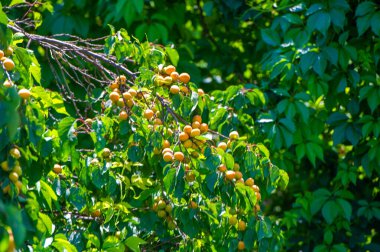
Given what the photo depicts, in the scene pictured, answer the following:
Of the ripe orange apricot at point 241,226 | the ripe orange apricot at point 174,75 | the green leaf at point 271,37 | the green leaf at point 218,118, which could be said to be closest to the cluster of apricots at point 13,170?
the ripe orange apricot at point 174,75

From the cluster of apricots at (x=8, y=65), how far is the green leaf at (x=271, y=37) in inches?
67.7

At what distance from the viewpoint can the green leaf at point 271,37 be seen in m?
3.37

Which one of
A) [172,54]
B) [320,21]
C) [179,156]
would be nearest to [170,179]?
[179,156]

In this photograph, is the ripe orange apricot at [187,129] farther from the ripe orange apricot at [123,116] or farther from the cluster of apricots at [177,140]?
the ripe orange apricot at [123,116]

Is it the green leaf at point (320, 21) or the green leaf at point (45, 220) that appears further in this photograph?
the green leaf at point (320, 21)

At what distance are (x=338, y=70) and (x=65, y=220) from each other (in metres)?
1.53

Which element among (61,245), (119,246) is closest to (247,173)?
(119,246)

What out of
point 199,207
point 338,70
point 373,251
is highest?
point 199,207

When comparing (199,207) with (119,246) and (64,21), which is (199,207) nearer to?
(119,246)

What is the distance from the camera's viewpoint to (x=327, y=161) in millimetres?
3939

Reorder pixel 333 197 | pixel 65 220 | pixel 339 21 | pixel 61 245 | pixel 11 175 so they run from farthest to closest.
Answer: pixel 333 197 < pixel 339 21 < pixel 65 220 < pixel 61 245 < pixel 11 175

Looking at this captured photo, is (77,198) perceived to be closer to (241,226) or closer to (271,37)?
(241,226)

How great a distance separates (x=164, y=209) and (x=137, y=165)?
165mm

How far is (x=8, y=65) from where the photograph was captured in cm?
176
